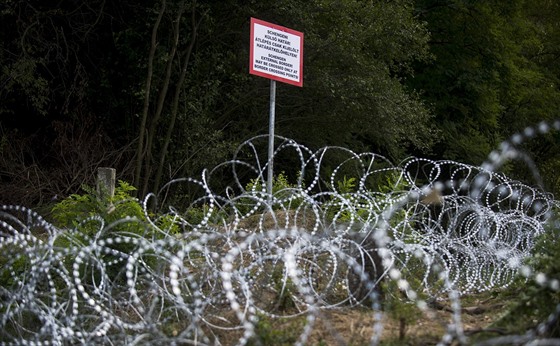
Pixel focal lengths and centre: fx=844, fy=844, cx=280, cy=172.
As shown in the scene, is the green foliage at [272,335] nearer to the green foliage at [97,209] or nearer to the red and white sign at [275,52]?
the green foliage at [97,209]

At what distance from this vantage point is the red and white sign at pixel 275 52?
9336mm

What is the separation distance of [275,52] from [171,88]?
592cm

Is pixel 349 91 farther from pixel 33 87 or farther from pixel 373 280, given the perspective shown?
pixel 373 280

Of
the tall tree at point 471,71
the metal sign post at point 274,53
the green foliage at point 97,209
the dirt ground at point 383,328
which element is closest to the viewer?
the dirt ground at point 383,328

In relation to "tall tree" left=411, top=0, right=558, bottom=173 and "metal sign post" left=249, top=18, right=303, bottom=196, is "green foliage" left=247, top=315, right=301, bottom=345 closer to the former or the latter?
"metal sign post" left=249, top=18, right=303, bottom=196

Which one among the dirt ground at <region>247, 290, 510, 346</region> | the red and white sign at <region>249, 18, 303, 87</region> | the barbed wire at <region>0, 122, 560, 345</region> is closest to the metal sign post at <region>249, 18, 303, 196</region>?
the red and white sign at <region>249, 18, 303, 87</region>

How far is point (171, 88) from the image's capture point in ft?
49.8

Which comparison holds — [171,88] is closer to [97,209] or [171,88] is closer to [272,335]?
[97,209]

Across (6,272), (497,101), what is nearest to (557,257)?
(6,272)

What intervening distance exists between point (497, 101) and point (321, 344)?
19.0 metres

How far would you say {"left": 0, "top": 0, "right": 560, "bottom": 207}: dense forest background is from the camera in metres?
13.7

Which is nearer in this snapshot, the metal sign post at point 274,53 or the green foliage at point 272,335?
the green foliage at point 272,335

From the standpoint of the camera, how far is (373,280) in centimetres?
534

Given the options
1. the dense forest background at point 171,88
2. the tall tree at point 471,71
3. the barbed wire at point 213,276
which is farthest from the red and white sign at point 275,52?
the tall tree at point 471,71
